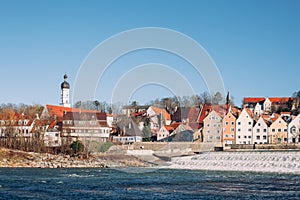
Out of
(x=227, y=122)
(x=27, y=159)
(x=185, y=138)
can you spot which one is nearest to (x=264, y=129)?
(x=227, y=122)

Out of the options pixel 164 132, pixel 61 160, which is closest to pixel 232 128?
pixel 164 132

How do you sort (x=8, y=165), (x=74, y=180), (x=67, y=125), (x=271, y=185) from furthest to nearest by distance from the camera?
(x=67, y=125) < (x=8, y=165) < (x=74, y=180) < (x=271, y=185)

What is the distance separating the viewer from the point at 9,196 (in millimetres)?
25609

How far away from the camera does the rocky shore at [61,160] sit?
51.1 meters

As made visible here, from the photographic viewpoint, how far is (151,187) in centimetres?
3034

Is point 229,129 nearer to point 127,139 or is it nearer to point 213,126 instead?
point 213,126

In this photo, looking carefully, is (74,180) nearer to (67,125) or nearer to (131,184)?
(131,184)

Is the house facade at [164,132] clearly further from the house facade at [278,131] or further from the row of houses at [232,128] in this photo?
the house facade at [278,131]

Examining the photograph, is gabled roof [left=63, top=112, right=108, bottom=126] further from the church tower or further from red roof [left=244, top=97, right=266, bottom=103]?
red roof [left=244, top=97, right=266, bottom=103]

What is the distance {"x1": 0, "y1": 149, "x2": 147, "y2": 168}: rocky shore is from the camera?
51.1 meters

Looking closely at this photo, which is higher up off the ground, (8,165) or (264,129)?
(264,129)

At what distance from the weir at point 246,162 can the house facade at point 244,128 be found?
70.4 ft

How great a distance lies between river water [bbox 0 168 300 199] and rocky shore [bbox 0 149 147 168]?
1263 centimetres

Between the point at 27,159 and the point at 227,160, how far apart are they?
22.3 metres
